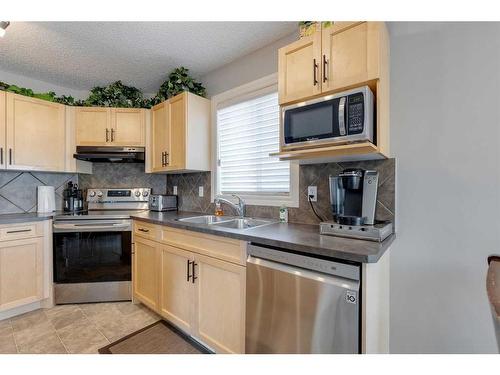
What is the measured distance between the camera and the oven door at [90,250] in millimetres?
2312

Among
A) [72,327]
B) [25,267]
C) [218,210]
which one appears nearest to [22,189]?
[25,267]

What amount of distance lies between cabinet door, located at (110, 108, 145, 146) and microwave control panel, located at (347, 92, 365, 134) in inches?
90.9

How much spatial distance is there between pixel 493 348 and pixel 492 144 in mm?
1021

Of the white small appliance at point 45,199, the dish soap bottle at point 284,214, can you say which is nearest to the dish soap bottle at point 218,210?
the dish soap bottle at point 284,214

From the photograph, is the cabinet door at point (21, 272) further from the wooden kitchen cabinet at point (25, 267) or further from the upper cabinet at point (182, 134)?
the upper cabinet at point (182, 134)

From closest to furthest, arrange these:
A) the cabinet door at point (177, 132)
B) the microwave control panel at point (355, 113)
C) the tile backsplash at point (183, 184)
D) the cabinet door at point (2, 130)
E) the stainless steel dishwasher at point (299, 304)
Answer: the stainless steel dishwasher at point (299, 304) → the microwave control panel at point (355, 113) → the tile backsplash at point (183, 184) → the cabinet door at point (2, 130) → the cabinet door at point (177, 132)

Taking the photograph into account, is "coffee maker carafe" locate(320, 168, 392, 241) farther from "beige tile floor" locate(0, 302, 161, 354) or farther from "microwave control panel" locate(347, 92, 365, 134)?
"beige tile floor" locate(0, 302, 161, 354)

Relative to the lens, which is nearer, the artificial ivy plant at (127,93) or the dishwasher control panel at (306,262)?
the dishwasher control panel at (306,262)

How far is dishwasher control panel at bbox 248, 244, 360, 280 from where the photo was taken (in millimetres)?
1038

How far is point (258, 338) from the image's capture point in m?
1.34

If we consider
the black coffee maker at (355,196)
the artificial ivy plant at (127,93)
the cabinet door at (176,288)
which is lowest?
the cabinet door at (176,288)

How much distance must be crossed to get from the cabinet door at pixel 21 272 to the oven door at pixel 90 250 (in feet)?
0.44

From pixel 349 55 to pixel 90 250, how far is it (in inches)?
105
